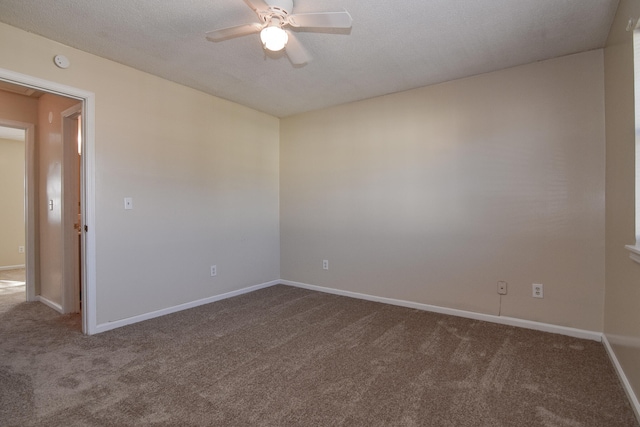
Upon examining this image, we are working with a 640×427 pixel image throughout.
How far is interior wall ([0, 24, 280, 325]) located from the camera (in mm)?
2811

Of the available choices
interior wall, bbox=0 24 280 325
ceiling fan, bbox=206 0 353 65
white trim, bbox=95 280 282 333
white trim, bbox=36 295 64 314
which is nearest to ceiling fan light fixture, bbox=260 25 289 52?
ceiling fan, bbox=206 0 353 65

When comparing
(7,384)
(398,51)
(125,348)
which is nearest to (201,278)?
(125,348)

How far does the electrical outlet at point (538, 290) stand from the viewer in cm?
282

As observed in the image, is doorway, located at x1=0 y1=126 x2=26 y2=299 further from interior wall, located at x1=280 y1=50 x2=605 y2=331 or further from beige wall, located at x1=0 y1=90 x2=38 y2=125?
interior wall, located at x1=280 y1=50 x2=605 y2=331

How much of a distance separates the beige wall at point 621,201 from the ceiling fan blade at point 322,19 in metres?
1.51

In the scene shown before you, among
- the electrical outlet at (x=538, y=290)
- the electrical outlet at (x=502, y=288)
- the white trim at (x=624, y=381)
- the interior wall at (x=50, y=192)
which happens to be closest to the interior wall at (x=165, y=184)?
the interior wall at (x=50, y=192)

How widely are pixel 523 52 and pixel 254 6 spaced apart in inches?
87.3

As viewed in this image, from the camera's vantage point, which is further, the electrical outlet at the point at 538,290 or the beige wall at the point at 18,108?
the beige wall at the point at 18,108

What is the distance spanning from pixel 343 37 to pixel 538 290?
268cm

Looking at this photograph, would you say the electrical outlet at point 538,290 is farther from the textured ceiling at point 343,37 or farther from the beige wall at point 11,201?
the beige wall at point 11,201

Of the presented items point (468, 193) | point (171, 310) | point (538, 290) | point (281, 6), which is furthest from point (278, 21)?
point (538, 290)

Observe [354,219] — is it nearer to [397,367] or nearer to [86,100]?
[397,367]

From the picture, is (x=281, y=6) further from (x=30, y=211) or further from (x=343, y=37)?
(x=30, y=211)

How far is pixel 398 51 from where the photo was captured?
8.72ft
